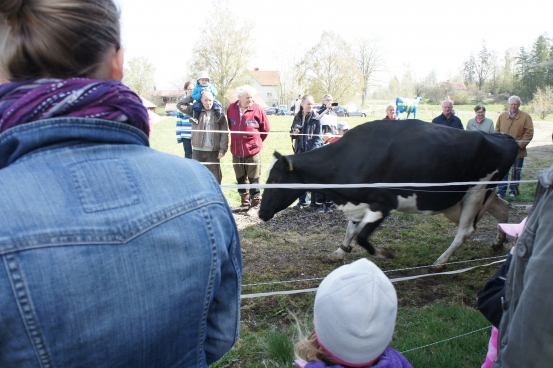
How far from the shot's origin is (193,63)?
40750mm

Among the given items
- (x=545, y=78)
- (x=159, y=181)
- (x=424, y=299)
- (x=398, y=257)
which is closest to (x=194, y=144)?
(x=398, y=257)

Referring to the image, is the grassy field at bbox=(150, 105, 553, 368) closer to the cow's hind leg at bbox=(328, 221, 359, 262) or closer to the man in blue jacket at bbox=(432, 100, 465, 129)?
the cow's hind leg at bbox=(328, 221, 359, 262)

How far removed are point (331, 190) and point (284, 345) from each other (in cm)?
211

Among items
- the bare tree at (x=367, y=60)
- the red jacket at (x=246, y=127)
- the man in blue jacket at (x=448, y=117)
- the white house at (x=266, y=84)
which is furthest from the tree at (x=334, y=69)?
the red jacket at (x=246, y=127)

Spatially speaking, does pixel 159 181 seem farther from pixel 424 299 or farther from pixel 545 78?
pixel 545 78

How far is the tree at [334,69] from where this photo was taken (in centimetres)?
4747

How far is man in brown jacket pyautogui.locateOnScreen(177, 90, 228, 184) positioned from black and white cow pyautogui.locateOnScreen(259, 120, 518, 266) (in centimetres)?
224

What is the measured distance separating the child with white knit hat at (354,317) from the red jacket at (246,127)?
576cm

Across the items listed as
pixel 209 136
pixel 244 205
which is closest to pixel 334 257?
pixel 244 205

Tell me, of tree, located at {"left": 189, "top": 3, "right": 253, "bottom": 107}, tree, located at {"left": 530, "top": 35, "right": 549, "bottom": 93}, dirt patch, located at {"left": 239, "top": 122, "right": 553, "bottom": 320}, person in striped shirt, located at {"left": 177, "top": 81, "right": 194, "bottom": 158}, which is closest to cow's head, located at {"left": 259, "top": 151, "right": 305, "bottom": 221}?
dirt patch, located at {"left": 239, "top": 122, "right": 553, "bottom": 320}

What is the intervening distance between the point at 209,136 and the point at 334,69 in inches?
1692

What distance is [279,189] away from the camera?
5184 millimetres

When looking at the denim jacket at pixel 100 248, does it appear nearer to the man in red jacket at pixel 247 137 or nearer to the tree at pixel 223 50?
the man in red jacket at pixel 247 137

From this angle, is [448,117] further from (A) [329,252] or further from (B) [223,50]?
(B) [223,50]
